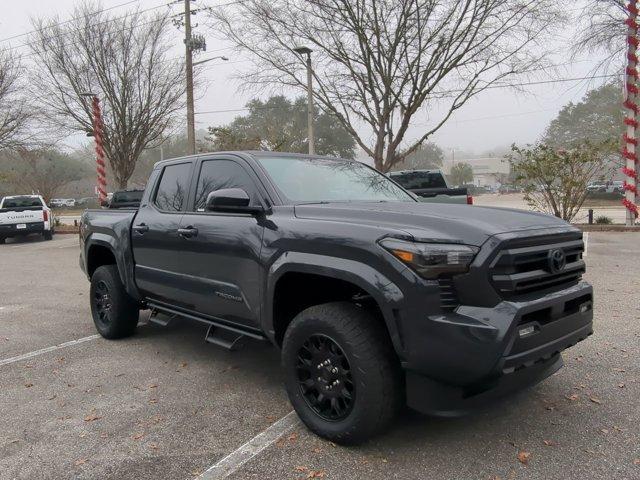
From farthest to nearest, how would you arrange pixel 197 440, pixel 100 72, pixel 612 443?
pixel 100 72 < pixel 197 440 < pixel 612 443

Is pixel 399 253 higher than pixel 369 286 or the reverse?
higher

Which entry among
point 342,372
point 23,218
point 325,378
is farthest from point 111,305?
point 23,218

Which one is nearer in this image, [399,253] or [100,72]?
[399,253]

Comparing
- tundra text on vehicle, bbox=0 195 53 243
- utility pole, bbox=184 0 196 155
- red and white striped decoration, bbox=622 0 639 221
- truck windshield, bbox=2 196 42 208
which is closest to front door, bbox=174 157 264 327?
red and white striped decoration, bbox=622 0 639 221

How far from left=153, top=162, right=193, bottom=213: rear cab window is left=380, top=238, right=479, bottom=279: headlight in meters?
2.46

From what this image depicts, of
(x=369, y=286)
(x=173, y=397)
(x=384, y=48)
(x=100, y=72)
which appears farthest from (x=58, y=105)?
(x=369, y=286)

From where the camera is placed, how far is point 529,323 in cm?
275

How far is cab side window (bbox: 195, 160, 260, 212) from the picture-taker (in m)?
3.92

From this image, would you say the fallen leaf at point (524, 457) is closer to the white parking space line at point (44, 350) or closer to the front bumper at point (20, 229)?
the white parking space line at point (44, 350)

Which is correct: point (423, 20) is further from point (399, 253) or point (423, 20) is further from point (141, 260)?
point (399, 253)

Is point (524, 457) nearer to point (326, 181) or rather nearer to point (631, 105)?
point (326, 181)

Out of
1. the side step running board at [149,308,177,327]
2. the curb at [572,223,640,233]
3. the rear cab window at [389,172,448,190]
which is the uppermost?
the rear cab window at [389,172,448,190]

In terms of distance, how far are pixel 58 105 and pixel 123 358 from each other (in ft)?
66.6

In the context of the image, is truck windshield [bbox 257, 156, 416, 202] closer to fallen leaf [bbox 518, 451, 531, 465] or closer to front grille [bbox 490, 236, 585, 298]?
front grille [bbox 490, 236, 585, 298]
